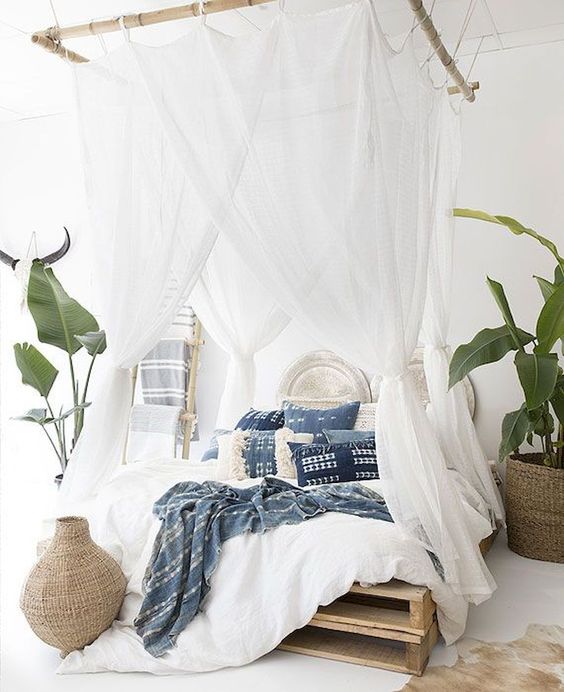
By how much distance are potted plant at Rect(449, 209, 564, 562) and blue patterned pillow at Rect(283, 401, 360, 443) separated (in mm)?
841

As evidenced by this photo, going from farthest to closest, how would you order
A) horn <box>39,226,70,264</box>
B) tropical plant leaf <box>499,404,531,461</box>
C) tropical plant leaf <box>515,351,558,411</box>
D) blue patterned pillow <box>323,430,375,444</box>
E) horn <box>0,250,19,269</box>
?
horn <box>0,250,19,269</box>, horn <box>39,226,70,264</box>, blue patterned pillow <box>323,430,375,444</box>, tropical plant leaf <box>499,404,531,461</box>, tropical plant leaf <box>515,351,558,411</box>

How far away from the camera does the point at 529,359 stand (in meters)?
3.82

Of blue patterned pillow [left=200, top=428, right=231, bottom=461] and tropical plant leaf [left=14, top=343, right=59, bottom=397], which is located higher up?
tropical plant leaf [left=14, top=343, right=59, bottom=397]

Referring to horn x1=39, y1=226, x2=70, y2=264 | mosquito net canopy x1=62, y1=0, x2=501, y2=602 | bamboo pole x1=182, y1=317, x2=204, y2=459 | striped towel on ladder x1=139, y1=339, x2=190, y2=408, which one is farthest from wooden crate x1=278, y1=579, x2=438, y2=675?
horn x1=39, y1=226, x2=70, y2=264

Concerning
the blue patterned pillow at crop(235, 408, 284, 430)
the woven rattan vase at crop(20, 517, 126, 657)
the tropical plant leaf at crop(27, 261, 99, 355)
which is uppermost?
the tropical plant leaf at crop(27, 261, 99, 355)

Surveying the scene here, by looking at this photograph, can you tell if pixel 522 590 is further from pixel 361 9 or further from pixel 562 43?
pixel 562 43

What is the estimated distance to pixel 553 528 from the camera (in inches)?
161

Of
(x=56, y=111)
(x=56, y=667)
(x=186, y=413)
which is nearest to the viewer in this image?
(x=56, y=667)

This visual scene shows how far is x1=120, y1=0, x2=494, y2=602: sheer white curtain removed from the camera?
2.81 meters

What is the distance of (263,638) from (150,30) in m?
3.23

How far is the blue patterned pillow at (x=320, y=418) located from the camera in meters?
4.46

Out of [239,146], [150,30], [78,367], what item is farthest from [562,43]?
[78,367]

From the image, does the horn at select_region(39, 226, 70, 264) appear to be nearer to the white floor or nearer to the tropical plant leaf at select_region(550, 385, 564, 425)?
the white floor

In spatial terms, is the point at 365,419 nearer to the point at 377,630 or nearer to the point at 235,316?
the point at 235,316
